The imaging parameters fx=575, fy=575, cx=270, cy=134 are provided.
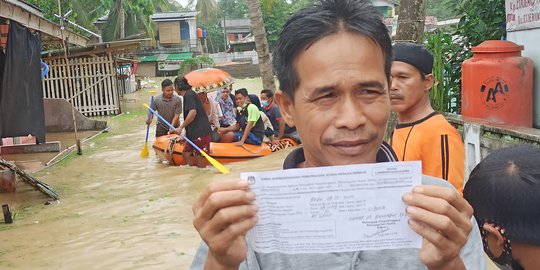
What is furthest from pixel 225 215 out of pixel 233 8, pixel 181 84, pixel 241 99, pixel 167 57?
pixel 233 8

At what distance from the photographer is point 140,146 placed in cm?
1427

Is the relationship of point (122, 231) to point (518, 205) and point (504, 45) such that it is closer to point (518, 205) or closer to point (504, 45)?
point (504, 45)

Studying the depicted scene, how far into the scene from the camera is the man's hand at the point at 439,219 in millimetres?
1206

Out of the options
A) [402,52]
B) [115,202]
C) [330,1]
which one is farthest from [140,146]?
[330,1]

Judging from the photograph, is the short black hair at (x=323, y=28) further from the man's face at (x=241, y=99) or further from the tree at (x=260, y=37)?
the tree at (x=260, y=37)

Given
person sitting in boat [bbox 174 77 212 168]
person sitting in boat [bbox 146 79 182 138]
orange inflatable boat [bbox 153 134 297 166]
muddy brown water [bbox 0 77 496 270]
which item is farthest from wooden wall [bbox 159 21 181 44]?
person sitting in boat [bbox 174 77 212 168]

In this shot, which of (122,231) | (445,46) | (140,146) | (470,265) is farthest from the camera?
(140,146)

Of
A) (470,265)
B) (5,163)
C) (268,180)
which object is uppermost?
(268,180)

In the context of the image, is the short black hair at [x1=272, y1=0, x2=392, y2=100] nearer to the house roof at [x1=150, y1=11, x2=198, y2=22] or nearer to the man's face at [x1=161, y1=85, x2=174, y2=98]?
the man's face at [x1=161, y1=85, x2=174, y2=98]

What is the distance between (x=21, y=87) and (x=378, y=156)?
842 cm

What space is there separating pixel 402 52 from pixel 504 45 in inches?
131

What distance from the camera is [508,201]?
66.0 inches

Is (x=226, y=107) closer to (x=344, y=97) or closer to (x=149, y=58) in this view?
(x=344, y=97)

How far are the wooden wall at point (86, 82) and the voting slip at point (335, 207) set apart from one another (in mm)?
19502
